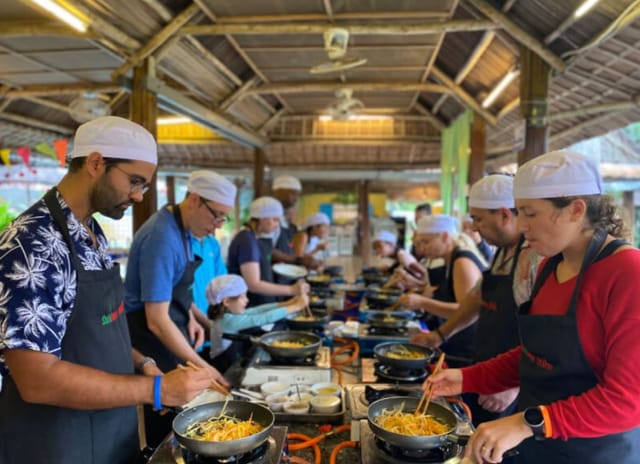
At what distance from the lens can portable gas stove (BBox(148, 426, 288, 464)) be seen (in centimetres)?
136

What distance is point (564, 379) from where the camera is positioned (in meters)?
1.47

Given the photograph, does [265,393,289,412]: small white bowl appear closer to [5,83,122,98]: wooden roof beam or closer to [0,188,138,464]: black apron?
[0,188,138,464]: black apron

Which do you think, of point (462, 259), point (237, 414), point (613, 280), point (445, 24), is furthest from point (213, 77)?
point (613, 280)

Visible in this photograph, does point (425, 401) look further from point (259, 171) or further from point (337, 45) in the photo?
point (259, 171)

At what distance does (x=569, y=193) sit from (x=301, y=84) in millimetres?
5667

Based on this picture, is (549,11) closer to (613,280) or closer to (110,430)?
(613,280)

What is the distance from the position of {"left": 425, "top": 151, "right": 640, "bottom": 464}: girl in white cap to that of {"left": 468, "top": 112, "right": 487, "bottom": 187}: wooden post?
575 cm

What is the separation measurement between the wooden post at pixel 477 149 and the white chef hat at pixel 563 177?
19.1ft

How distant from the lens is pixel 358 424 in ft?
5.61

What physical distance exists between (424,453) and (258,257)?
2.47 metres

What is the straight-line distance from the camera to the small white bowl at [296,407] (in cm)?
193

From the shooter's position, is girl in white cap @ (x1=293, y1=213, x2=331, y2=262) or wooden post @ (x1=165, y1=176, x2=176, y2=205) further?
wooden post @ (x1=165, y1=176, x2=176, y2=205)

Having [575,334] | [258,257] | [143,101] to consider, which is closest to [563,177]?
[575,334]

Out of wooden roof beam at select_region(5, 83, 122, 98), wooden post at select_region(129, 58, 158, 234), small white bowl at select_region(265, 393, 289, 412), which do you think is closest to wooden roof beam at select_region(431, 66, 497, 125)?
wooden post at select_region(129, 58, 158, 234)
